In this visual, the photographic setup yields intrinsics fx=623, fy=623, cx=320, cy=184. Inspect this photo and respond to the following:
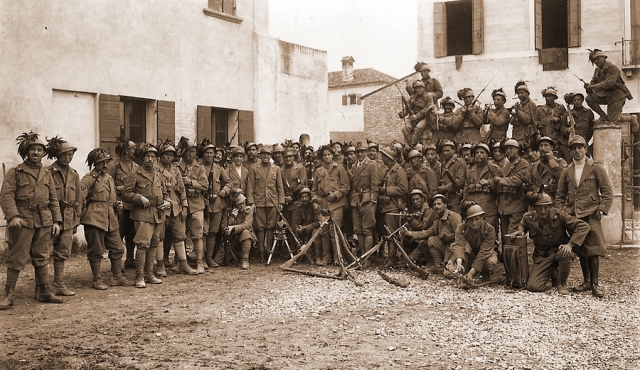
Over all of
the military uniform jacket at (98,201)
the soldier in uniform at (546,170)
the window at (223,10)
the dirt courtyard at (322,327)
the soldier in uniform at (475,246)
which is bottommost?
the dirt courtyard at (322,327)

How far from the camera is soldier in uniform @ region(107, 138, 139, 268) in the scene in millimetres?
9883

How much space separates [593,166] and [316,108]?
10.4 metres

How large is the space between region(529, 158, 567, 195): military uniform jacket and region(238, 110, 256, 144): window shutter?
7.71 m

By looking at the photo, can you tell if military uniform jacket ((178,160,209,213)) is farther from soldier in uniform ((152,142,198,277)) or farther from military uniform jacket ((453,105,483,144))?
military uniform jacket ((453,105,483,144))

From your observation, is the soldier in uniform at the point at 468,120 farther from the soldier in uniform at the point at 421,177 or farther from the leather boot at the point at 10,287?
the leather boot at the point at 10,287

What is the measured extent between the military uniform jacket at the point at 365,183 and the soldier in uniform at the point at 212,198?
2.23 m

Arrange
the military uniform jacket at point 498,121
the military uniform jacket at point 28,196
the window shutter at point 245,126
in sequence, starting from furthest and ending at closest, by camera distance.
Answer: the window shutter at point 245,126 → the military uniform jacket at point 498,121 → the military uniform jacket at point 28,196

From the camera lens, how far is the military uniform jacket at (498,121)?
40.3 feet

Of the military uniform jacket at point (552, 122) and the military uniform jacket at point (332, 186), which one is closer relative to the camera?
the military uniform jacket at point (332, 186)

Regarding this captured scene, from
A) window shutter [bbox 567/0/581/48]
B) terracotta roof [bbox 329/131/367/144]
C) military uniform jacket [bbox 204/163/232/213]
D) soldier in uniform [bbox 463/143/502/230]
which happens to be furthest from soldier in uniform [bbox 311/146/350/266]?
terracotta roof [bbox 329/131/367/144]

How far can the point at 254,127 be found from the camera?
16.0m

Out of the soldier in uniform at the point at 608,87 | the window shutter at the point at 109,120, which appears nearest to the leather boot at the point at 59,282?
the window shutter at the point at 109,120

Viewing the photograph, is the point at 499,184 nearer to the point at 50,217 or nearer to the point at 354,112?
the point at 50,217

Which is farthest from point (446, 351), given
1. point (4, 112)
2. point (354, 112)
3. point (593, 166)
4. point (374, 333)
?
point (354, 112)
